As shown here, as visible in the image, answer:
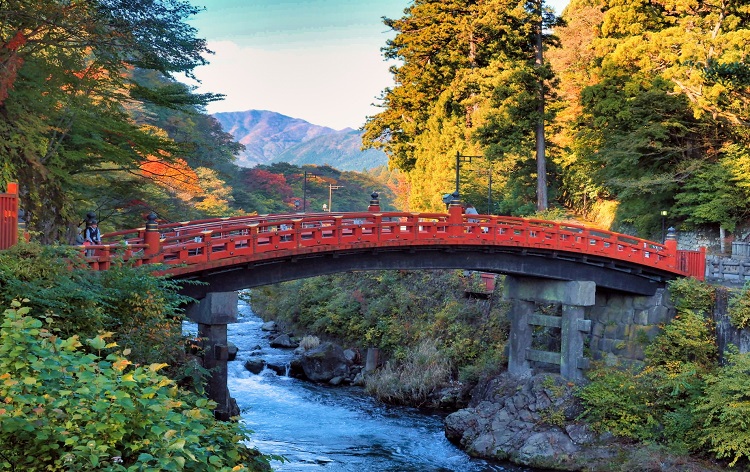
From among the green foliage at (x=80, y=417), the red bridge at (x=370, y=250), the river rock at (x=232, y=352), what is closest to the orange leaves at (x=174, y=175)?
the river rock at (x=232, y=352)

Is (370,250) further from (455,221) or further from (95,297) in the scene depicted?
(95,297)

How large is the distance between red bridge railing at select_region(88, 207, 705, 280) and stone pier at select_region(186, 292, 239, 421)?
4.46 feet

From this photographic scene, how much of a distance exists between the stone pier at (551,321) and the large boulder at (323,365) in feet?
26.9

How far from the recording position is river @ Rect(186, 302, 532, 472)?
72.1 ft

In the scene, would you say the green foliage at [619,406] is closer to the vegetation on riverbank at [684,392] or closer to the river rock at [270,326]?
the vegetation on riverbank at [684,392]

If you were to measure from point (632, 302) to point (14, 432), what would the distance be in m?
24.7

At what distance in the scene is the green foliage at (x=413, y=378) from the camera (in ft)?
95.3

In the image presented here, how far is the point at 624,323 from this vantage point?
92.5 feet

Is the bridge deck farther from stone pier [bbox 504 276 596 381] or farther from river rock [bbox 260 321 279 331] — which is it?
river rock [bbox 260 321 279 331]

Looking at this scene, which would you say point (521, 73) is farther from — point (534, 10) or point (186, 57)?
point (186, 57)

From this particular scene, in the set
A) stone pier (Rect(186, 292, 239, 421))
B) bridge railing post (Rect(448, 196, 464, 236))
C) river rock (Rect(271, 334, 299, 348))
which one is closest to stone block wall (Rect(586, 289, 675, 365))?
bridge railing post (Rect(448, 196, 464, 236))

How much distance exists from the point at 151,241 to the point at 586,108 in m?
26.2

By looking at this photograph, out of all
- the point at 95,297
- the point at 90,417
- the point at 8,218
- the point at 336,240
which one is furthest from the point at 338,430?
the point at 90,417

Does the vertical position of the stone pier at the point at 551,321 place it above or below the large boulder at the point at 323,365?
above
